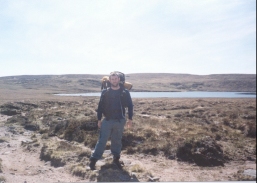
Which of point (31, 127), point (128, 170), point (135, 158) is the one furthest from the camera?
point (31, 127)

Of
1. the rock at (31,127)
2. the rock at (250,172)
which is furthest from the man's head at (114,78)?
the rock at (31,127)

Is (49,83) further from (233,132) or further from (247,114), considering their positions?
(247,114)

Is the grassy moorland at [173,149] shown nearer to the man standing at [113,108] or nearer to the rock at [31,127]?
the man standing at [113,108]

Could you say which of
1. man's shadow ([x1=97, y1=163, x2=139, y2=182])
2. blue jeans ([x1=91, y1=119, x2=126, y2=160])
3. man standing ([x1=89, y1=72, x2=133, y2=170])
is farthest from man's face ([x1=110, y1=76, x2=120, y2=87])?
man's shadow ([x1=97, y1=163, x2=139, y2=182])

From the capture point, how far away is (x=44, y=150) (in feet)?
20.4

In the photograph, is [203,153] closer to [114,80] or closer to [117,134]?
[117,134]

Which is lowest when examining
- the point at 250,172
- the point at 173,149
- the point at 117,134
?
the point at 173,149

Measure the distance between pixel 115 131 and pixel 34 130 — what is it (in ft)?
19.7

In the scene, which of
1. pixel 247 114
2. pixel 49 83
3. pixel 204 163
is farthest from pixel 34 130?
pixel 247 114

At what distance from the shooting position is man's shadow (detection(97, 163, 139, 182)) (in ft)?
14.1

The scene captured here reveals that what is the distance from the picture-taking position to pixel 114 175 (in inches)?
173

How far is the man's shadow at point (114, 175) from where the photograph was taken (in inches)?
170

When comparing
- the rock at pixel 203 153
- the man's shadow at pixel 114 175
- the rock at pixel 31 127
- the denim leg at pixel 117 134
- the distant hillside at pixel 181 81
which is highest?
the distant hillside at pixel 181 81

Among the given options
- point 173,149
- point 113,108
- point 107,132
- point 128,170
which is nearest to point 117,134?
point 107,132
